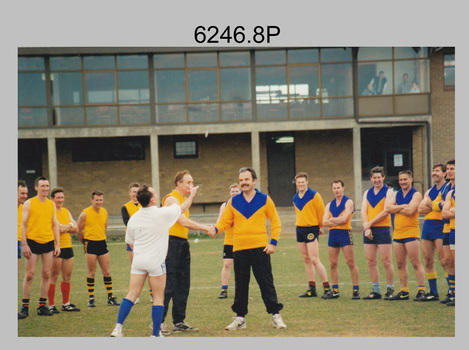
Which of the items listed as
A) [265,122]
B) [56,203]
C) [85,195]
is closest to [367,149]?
[265,122]

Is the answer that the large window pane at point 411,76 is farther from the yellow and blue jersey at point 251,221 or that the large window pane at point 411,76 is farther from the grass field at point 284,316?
the yellow and blue jersey at point 251,221

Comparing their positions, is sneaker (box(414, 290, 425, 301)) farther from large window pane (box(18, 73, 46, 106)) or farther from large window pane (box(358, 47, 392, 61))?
large window pane (box(18, 73, 46, 106))

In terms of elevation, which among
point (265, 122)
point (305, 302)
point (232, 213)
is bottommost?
point (305, 302)

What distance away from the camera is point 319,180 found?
28281 mm

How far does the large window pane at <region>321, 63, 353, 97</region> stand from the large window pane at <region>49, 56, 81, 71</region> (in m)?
11.5

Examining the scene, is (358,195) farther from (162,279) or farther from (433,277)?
(162,279)

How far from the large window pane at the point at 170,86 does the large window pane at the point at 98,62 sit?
88.0 inches

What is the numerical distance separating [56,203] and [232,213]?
325cm

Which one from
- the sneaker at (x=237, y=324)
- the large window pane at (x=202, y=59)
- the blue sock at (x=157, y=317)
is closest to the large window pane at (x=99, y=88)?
the large window pane at (x=202, y=59)

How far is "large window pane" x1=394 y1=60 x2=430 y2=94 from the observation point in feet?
84.8

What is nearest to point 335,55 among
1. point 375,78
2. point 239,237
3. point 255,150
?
point 375,78

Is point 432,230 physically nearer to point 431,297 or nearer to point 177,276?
point 431,297

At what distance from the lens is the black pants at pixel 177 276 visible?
742cm

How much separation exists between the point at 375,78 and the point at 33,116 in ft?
52.9
